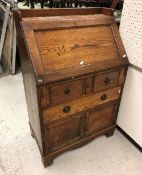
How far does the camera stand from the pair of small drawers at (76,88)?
1095 mm

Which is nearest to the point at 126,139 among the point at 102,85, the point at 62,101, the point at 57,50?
the point at 102,85

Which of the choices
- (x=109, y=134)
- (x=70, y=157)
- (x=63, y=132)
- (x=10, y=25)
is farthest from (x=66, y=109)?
(x=10, y=25)

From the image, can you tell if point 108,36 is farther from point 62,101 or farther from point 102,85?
point 62,101

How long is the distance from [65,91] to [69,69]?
0.47 feet

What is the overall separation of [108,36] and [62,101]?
0.57 metres

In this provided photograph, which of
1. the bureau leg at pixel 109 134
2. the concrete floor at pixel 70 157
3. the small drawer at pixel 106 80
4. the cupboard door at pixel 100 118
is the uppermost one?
the small drawer at pixel 106 80

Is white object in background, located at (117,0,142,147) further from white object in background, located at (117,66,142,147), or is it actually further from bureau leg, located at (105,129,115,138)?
bureau leg, located at (105,129,115,138)

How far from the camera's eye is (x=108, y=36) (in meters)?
1.29

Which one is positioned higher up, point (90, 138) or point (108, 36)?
point (108, 36)

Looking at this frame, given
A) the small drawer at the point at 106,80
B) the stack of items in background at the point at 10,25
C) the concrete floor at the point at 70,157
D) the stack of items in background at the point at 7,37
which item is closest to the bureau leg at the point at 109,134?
the concrete floor at the point at 70,157

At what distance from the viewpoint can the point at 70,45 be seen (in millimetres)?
1143

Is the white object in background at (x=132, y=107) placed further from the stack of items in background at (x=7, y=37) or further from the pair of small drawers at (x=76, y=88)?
the stack of items in background at (x=7, y=37)

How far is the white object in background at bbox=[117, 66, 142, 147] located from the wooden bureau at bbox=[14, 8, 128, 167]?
4.6 inches

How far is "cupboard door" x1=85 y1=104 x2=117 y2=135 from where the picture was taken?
1.44 metres
